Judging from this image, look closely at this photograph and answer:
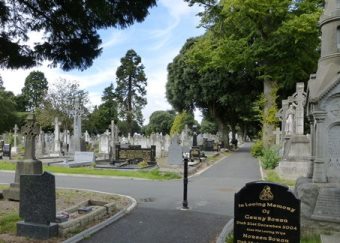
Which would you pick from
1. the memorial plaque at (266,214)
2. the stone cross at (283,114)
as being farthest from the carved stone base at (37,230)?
the stone cross at (283,114)

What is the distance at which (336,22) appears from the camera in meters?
8.06

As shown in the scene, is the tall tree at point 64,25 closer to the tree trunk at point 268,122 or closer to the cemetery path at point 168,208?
the cemetery path at point 168,208

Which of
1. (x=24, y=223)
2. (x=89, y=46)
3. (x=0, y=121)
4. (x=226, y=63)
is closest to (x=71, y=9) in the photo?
(x=89, y=46)

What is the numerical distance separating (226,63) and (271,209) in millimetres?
27567

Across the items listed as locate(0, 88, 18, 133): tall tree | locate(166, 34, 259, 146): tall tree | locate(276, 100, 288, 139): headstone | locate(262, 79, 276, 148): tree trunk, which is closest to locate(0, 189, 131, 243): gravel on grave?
locate(276, 100, 288, 139): headstone

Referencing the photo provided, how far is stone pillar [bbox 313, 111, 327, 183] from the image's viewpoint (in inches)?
300

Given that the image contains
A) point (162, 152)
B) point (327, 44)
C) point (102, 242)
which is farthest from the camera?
point (162, 152)

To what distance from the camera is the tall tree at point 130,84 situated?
7269 cm

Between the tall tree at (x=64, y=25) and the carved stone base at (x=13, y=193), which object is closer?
the tall tree at (x=64, y=25)

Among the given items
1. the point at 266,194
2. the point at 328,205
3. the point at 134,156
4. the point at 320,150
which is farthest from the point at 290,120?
the point at 266,194

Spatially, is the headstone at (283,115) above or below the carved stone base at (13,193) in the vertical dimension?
above

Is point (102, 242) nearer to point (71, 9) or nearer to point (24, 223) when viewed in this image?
point (24, 223)

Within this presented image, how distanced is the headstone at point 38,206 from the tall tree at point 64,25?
99.1 inches

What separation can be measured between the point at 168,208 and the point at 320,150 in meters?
4.46
